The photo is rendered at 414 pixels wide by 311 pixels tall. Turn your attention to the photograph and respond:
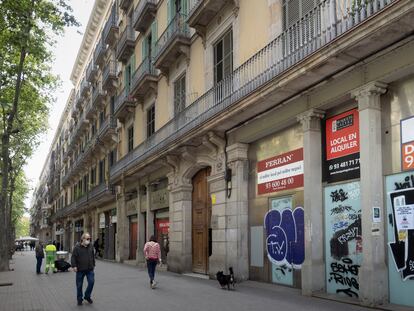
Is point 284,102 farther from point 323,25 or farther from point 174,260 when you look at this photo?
point 174,260

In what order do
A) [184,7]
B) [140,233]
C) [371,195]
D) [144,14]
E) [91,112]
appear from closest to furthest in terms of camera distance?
[371,195]
[184,7]
[144,14]
[140,233]
[91,112]

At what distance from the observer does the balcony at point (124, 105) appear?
26859 millimetres

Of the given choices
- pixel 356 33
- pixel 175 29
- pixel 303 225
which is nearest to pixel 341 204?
pixel 303 225

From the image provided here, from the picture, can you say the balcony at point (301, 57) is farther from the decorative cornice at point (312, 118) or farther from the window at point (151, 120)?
the window at point (151, 120)

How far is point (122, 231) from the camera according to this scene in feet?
92.9

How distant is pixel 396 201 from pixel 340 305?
2.29 meters

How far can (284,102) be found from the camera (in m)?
12.6

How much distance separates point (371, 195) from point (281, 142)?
4.21 metres

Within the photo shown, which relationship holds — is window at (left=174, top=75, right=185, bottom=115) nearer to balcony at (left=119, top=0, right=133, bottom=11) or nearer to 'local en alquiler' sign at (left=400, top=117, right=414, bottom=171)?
balcony at (left=119, top=0, right=133, bottom=11)

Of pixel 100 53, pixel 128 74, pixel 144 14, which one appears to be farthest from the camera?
pixel 100 53

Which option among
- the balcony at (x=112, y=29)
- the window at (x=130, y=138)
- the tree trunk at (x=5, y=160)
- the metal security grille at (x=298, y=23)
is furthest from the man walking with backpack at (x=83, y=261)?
the balcony at (x=112, y=29)

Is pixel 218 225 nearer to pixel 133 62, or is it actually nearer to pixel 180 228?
pixel 180 228

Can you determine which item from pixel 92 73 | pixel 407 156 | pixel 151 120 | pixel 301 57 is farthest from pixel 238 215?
pixel 92 73

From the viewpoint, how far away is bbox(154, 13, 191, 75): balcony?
749 inches
